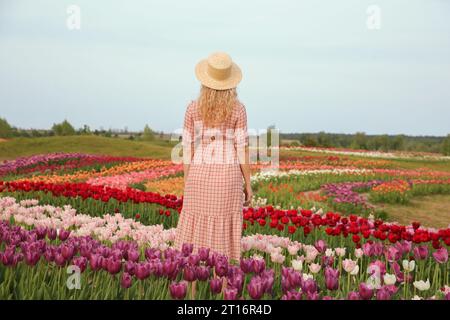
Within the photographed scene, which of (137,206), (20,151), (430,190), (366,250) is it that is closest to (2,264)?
(366,250)

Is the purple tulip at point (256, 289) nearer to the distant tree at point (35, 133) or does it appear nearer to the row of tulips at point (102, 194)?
the row of tulips at point (102, 194)

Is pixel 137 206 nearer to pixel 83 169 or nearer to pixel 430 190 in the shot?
pixel 430 190

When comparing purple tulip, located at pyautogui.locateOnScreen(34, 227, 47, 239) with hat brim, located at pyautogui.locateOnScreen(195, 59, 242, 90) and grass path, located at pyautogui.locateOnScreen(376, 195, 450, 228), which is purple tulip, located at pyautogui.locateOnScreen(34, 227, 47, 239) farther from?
grass path, located at pyautogui.locateOnScreen(376, 195, 450, 228)

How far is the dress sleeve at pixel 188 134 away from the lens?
5449 mm

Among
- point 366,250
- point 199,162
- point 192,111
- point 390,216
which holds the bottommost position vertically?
point 390,216

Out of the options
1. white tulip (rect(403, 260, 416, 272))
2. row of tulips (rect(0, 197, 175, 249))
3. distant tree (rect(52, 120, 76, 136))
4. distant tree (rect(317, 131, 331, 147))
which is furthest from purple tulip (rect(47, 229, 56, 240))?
distant tree (rect(317, 131, 331, 147))

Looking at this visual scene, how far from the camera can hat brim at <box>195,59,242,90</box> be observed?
5.32 meters

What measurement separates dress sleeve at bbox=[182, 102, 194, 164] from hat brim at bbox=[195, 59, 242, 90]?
0.95 feet

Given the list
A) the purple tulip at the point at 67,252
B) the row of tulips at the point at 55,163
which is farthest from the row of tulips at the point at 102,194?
the row of tulips at the point at 55,163

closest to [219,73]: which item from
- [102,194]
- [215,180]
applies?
[215,180]

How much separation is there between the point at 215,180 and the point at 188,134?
21.4 inches

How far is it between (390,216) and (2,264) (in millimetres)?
10225
